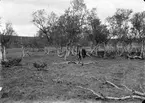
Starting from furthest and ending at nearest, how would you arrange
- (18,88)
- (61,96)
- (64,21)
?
(64,21)
(18,88)
(61,96)

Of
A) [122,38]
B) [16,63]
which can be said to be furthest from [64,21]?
[122,38]

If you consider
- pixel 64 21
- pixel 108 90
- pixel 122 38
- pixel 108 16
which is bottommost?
pixel 108 90

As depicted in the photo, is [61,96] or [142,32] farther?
[142,32]

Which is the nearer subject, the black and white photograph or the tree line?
the black and white photograph

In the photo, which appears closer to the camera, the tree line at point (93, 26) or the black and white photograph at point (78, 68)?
the black and white photograph at point (78, 68)

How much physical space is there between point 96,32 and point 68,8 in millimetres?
6576

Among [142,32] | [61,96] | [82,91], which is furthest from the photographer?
[142,32]

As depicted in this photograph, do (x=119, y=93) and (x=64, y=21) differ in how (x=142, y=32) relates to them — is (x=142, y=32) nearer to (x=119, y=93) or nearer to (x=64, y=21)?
(x=64, y=21)

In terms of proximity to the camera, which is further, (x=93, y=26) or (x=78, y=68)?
(x=93, y=26)

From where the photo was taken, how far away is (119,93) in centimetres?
524

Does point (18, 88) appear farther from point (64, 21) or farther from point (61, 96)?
point (64, 21)

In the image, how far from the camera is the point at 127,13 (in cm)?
2394

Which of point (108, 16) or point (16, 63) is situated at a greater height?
Result: point (108, 16)

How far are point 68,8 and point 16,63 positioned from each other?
10.6 m
